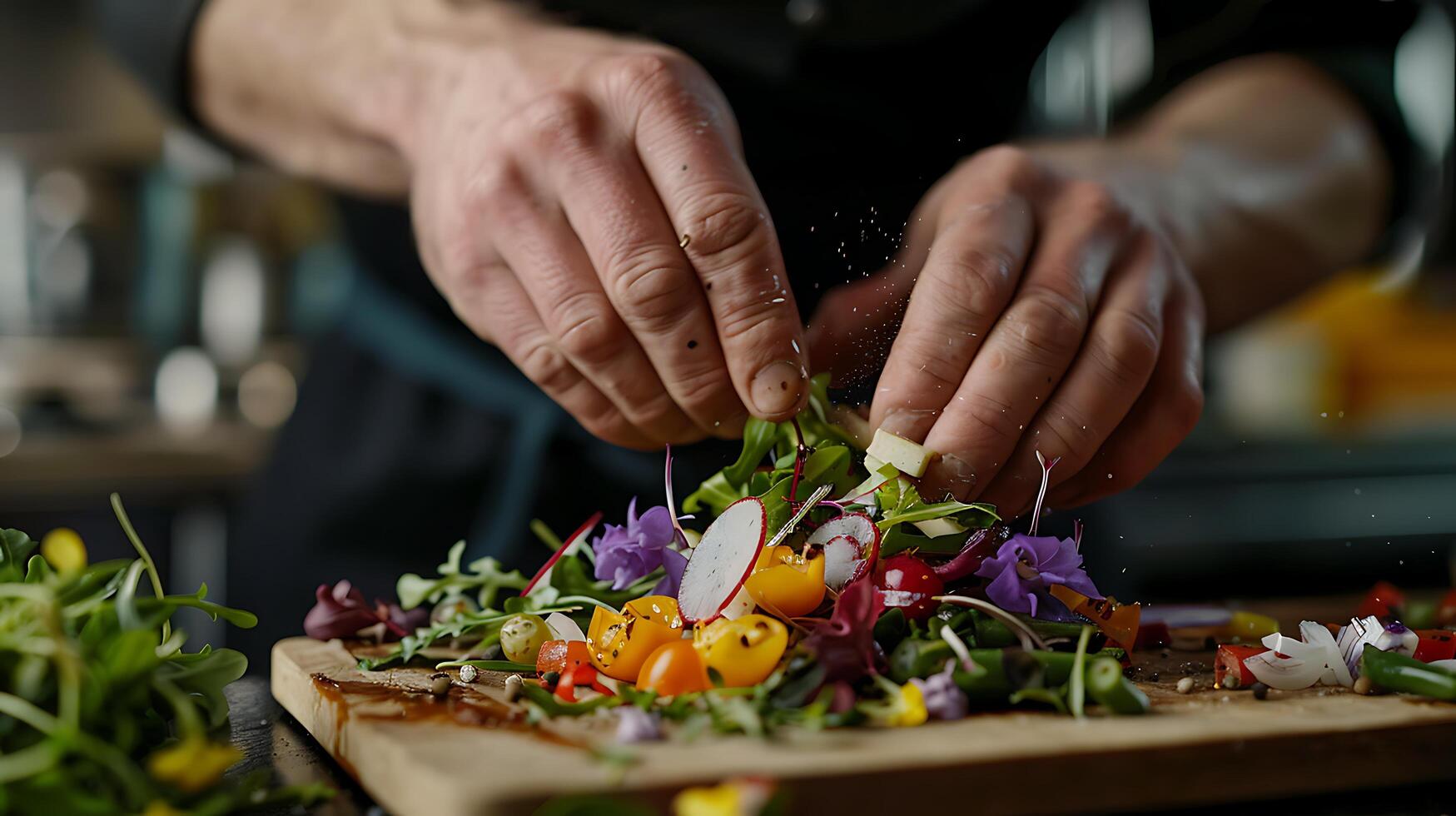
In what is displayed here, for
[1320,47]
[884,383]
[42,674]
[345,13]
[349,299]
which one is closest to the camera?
[42,674]

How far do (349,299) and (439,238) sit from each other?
2.55 ft

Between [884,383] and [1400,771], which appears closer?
[1400,771]

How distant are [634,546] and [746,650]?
267 mm

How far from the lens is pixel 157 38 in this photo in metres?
1.71

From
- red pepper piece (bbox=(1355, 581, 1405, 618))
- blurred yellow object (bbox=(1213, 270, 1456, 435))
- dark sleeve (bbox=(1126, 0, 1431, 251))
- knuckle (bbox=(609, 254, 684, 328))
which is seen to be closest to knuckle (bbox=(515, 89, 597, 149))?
knuckle (bbox=(609, 254, 684, 328))

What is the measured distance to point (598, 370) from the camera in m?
0.99

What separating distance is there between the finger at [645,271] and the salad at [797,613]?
77mm

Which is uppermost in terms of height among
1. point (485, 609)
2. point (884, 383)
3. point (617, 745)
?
point (884, 383)

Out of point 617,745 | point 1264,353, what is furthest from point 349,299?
point 1264,353

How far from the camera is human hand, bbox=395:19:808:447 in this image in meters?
0.90

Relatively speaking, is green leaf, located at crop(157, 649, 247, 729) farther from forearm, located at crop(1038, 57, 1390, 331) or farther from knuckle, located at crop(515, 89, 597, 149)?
forearm, located at crop(1038, 57, 1390, 331)

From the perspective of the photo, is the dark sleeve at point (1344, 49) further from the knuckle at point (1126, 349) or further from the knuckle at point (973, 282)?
the knuckle at point (973, 282)

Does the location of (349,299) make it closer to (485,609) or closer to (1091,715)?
(485,609)

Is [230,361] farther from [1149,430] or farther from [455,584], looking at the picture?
[1149,430]
